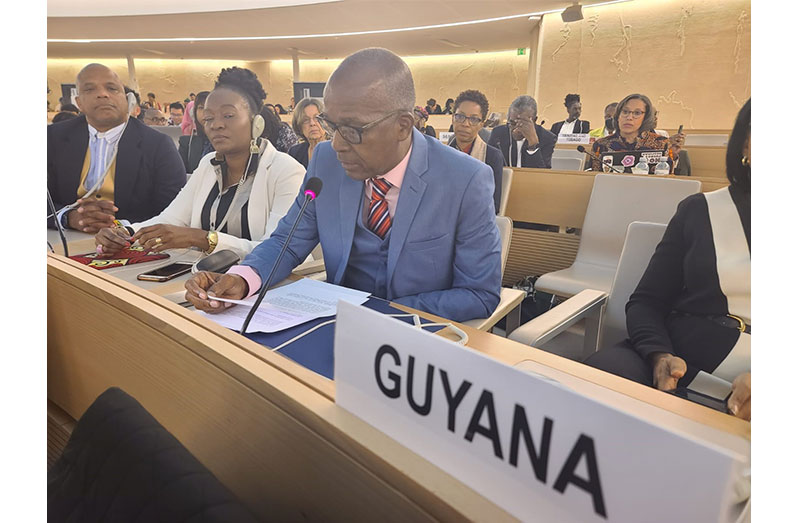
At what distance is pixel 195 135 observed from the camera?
354 centimetres

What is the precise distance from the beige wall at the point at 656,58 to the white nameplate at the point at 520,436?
269 inches

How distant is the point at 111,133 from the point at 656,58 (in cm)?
675

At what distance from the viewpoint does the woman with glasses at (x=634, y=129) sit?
313 centimetres

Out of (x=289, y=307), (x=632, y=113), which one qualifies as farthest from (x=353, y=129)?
(x=632, y=113)

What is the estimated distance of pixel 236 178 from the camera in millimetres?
1844

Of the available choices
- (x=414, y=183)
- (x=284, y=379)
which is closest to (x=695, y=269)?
(x=414, y=183)

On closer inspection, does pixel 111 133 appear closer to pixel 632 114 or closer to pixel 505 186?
pixel 505 186

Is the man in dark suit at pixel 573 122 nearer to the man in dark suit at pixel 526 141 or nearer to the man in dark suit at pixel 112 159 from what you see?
the man in dark suit at pixel 526 141

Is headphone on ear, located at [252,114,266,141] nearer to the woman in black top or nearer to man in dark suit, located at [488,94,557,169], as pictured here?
the woman in black top

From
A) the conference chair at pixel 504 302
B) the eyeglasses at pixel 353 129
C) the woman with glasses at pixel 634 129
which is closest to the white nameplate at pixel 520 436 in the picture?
the conference chair at pixel 504 302

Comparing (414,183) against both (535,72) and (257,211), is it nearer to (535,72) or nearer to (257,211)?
(257,211)
